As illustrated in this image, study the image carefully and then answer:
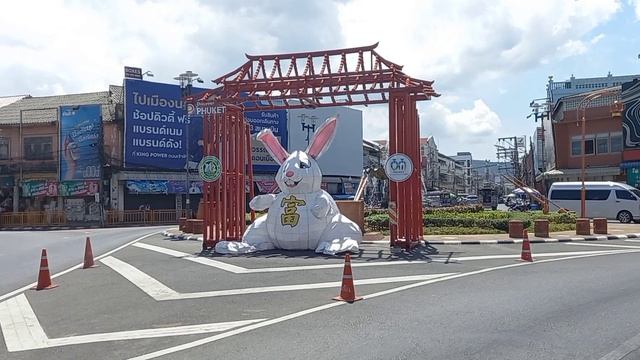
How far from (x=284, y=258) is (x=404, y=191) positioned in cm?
407

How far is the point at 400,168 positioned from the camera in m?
16.3

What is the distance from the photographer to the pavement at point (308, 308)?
653 centimetres

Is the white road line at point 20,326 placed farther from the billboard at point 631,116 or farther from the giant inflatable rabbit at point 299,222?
the billboard at point 631,116

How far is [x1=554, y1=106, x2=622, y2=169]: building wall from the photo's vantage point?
4069cm

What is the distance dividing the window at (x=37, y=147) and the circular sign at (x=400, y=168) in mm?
32015

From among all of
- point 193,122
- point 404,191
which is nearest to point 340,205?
point 404,191

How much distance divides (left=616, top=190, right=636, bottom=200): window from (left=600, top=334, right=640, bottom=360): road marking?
82.4 feet

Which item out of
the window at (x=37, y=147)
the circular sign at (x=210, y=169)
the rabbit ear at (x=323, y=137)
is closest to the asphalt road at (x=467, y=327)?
the rabbit ear at (x=323, y=137)

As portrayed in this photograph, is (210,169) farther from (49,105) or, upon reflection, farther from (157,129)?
(49,105)

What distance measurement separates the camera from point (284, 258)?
49.2 ft

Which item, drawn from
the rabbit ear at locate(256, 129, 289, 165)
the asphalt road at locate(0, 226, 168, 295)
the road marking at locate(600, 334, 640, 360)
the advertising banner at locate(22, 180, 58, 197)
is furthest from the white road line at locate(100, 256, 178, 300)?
the advertising banner at locate(22, 180, 58, 197)

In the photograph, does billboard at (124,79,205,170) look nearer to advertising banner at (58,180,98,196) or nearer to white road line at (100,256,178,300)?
advertising banner at (58,180,98,196)

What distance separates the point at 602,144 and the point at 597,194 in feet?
43.7

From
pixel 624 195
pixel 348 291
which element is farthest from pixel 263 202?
pixel 624 195
